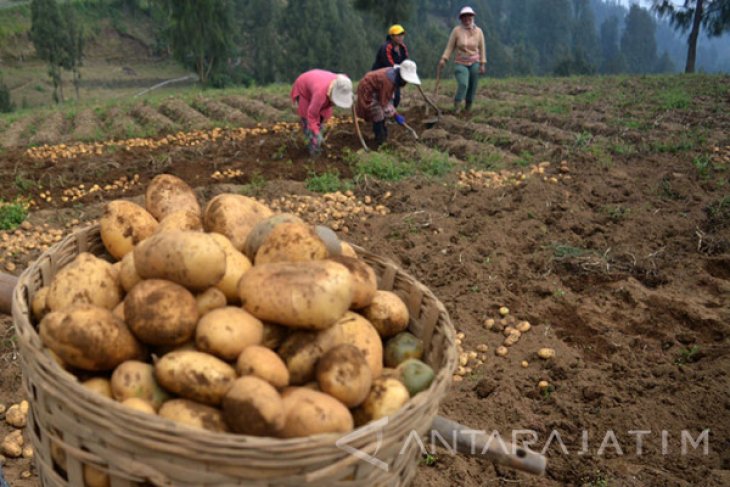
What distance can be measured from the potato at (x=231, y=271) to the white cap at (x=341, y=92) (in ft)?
17.8

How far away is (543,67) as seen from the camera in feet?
258

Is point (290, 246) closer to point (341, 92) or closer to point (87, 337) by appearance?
point (87, 337)

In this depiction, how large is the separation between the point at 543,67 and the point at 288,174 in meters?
78.6

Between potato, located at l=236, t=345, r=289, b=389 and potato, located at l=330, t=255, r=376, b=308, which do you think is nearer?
potato, located at l=236, t=345, r=289, b=389

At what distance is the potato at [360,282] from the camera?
2.05m

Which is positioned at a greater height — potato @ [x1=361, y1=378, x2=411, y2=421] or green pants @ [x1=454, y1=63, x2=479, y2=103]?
green pants @ [x1=454, y1=63, x2=479, y2=103]

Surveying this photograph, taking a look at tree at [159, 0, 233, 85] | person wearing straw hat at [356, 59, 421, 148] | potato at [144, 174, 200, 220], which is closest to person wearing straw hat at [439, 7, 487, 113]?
person wearing straw hat at [356, 59, 421, 148]

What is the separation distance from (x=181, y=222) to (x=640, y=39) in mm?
94757

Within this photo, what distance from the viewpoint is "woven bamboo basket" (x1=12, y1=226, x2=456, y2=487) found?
136 centimetres

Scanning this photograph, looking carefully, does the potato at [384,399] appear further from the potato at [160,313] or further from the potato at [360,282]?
the potato at [160,313]

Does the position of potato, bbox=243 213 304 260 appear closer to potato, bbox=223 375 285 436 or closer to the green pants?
potato, bbox=223 375 285 436

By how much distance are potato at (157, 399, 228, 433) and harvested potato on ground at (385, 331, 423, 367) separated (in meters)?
0.68

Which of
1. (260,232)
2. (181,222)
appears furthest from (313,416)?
(181,222)

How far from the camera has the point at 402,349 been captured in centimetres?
211
